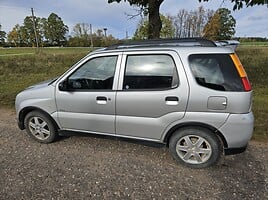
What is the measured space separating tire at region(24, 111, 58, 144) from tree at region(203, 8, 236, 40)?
166 feet

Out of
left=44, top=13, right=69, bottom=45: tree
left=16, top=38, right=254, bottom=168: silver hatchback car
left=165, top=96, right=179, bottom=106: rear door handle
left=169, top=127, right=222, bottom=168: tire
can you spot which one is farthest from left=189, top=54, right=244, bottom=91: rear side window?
left=44, top=13, right=69, bottom=45: tree

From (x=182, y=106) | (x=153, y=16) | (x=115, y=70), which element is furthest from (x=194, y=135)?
(x=153, y=16)

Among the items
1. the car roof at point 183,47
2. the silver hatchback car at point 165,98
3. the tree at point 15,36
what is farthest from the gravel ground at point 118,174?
the tree at point 15,36

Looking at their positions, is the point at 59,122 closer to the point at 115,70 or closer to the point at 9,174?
the point at 9,174

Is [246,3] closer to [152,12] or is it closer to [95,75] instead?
[152,12]

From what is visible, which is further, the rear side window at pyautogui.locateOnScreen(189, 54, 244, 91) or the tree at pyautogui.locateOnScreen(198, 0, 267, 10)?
the tree at pyautogui.locateOnScreen(198, 0, 267, 10)

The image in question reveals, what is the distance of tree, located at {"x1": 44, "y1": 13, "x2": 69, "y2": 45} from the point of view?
264 feet

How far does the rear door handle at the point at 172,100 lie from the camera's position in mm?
3006

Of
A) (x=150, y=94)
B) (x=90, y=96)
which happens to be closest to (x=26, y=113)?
(x=90, y=96)

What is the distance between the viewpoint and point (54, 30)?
8156 cm

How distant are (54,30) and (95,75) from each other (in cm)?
8630

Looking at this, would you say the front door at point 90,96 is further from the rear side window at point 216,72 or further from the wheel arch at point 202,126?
the rear side window at point 216,72

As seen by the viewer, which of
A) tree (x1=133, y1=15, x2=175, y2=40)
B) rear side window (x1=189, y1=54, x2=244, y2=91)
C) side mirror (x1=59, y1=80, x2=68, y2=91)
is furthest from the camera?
tree (x1=133, y1=15, x2=175, y2=40)

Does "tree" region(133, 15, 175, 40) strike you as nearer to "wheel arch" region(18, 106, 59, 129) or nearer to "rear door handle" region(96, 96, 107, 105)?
"wheel arch" region(18, 106, 59, 129)
